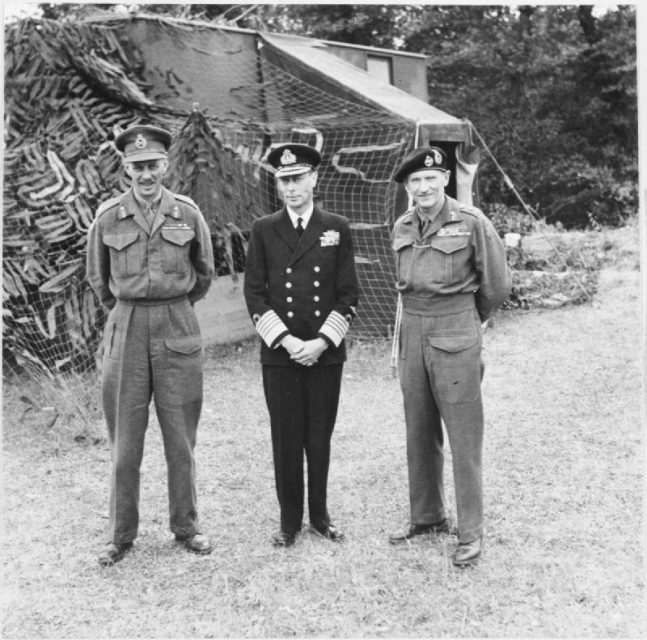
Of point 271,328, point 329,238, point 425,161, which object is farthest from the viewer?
point 329,238

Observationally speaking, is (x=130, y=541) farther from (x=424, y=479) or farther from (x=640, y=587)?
(x=640, y=587)

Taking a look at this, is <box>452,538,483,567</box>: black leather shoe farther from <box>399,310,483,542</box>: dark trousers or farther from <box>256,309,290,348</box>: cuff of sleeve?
<box>256,309,290,348</box>: cuff of sleeve

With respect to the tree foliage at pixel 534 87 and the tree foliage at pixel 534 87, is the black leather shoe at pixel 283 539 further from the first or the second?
the tree foliage at pixel 534 87

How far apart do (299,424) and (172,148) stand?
4.51 m

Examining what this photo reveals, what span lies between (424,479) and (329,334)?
2.95ft

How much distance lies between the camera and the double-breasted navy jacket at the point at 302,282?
4039 mm

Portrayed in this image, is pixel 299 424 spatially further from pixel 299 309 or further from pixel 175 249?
pixel 175 249

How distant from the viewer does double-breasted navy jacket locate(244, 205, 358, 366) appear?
4.04 meters

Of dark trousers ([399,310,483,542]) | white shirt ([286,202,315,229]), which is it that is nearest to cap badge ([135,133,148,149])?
white shirt ([286,202,315,229])

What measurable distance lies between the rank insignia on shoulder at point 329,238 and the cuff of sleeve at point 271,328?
0.43m

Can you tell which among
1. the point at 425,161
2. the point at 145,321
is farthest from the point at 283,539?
the point at 425,161

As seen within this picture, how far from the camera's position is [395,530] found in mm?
4473

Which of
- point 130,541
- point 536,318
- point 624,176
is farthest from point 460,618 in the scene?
point 624,176

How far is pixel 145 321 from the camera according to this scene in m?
Answer: 3.98
